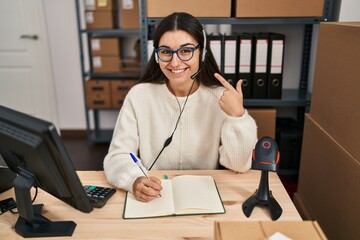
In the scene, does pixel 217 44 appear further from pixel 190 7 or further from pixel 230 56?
pixel 190 7

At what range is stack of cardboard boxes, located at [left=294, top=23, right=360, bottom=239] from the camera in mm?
1123

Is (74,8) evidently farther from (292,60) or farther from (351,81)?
(351,81)

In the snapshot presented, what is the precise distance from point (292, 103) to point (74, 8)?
2253 mm

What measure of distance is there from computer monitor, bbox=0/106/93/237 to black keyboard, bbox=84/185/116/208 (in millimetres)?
94

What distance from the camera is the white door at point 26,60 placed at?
3.27 meters

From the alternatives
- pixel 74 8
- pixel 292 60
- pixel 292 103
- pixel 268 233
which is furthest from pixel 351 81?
pixel 74 8

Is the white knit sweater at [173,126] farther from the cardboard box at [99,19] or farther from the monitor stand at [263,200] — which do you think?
the cardboard box at [99,19]

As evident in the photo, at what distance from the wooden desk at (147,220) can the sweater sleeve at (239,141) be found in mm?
98

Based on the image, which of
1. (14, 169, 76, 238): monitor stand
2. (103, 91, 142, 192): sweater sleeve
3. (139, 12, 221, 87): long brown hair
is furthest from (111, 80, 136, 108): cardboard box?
(14, 169, 76, 238): monitor stand

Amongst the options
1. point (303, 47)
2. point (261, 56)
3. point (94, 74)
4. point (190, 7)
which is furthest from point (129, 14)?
point (303, 47)

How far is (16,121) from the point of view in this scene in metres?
0.77

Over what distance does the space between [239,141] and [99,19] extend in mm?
2228

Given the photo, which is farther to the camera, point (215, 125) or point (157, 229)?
point (215, 125)


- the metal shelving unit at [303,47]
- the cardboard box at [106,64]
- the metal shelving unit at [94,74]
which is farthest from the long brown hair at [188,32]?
the cardboard box at [106,64]
